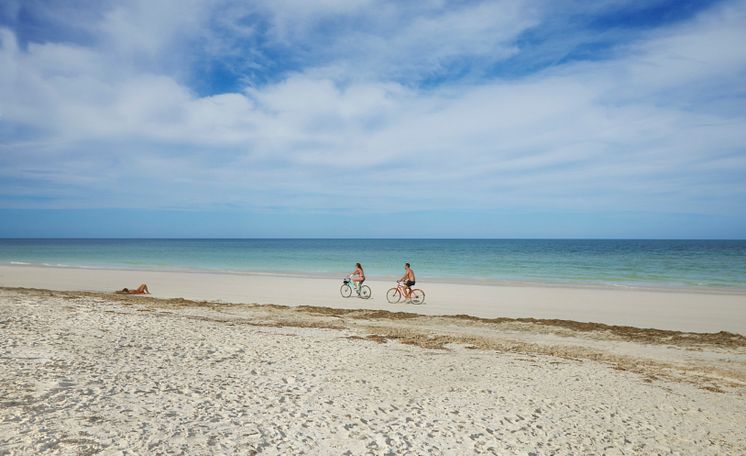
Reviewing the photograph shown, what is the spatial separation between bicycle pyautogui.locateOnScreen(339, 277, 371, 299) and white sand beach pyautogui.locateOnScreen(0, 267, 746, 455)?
702cm

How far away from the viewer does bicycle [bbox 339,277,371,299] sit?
74.7 ft

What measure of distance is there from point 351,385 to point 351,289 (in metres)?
15.7

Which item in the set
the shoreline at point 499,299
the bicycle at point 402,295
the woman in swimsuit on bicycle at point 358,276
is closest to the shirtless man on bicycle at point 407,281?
the bicycle at point 402,295

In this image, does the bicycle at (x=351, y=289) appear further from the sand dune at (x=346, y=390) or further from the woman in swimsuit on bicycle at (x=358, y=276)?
the sand dune at (x=346, y=390)

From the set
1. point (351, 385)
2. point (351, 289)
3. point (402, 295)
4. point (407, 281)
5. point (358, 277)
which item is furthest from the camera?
point (351, 289)

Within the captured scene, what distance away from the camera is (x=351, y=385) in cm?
808

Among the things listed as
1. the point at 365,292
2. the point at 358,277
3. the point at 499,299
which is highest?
the point at 358,277

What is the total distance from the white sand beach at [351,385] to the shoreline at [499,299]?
2.73m

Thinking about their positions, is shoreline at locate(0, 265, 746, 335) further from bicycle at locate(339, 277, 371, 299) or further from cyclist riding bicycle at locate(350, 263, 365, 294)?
cyclist riding bicycle at locate(350, 263, 365, 294)

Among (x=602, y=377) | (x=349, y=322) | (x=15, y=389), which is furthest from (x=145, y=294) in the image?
(x=602, y=377)

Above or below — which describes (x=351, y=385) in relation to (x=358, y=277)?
below

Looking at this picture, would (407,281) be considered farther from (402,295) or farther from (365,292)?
(365,292)

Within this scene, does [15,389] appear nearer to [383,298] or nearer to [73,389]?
[73,389]

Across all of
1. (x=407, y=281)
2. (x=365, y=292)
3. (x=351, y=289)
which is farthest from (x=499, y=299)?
(x=351, y=289)
